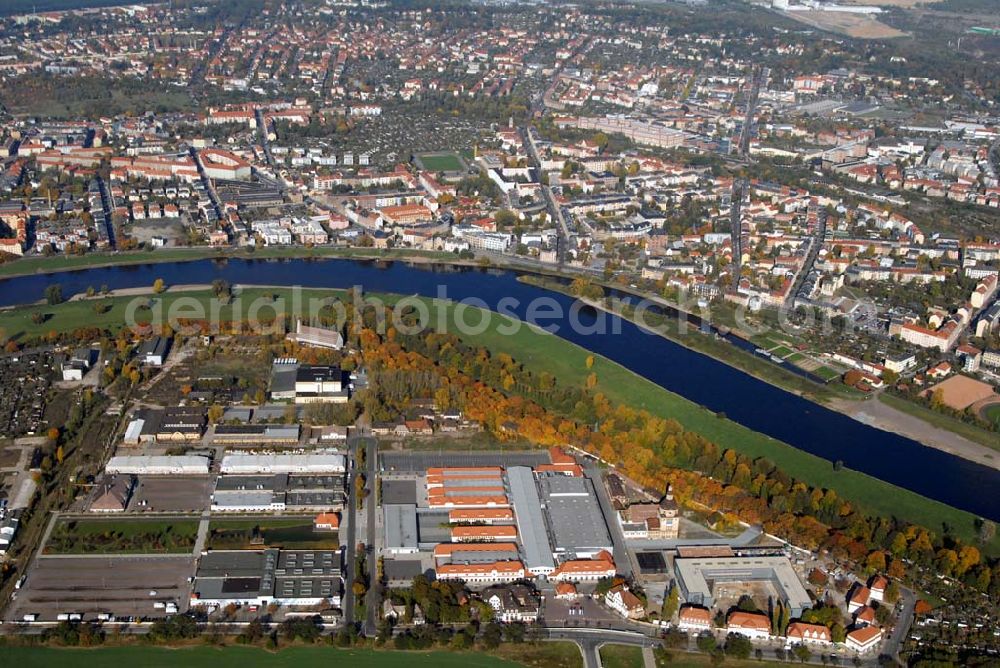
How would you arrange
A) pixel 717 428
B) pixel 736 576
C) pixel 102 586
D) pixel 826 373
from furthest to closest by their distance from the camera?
pixel 826 373
pixel 717 428
pixel 736 576
pixel 102 586

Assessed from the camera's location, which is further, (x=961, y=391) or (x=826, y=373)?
(x=826, y=373)

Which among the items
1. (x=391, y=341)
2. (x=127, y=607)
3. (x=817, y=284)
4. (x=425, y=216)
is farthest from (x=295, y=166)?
(x=127, y=607)

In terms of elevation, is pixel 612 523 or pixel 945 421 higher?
pixel 945 421

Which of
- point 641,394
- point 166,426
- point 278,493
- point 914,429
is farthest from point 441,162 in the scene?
point 278,493

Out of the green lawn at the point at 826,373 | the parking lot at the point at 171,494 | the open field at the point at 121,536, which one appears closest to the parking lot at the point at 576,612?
the open field at the point at 121,536

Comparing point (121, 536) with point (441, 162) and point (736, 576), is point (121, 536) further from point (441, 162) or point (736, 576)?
point (441, 162)

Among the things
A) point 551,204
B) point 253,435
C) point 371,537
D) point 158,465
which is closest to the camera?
point 371,537
